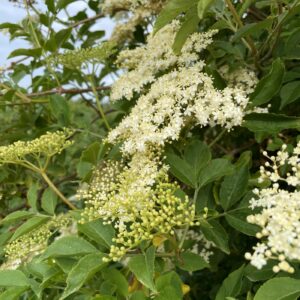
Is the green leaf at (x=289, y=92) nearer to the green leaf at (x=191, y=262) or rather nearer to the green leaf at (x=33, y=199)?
the green leaf at (x=191, y=262)

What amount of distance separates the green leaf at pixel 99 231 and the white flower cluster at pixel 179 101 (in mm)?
253

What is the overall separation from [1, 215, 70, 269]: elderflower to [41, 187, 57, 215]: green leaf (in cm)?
4

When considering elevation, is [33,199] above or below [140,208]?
below

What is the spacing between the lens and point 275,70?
1392 millimetres

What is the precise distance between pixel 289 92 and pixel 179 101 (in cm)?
38

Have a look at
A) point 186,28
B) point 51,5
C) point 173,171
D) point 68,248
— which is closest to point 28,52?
point 51,5

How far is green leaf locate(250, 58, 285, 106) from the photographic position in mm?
1389

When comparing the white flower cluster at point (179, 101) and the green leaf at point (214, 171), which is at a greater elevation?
the white flower cluster at point (179, 101)

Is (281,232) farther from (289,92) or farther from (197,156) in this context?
(289,92)

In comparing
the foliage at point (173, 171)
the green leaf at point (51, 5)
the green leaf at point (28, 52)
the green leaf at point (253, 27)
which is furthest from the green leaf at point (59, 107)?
the green leaf at point (253, 27)

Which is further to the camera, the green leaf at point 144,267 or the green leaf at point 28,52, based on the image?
the green leaf at point 28,52

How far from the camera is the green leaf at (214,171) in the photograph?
1387 mm

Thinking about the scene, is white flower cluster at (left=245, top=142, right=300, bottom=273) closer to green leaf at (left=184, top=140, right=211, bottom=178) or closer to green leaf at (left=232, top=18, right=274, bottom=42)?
green leaf at (left=184, top=140, right=211, bottom=178)

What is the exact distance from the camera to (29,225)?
1.43 m
